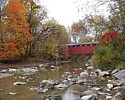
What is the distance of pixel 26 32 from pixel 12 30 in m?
1.80

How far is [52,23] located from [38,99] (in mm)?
27305

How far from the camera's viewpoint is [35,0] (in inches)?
1341

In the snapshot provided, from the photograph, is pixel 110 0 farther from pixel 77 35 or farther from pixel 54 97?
pixel 77 35

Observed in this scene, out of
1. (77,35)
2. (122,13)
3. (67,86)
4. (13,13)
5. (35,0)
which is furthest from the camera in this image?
(77,35)

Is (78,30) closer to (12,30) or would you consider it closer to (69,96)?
(12,30)

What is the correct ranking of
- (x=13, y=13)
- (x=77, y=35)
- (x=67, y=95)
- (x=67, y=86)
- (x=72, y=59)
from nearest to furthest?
1. (x=67, y=95)
2. (x=67, y=86)
3. (x=13, y=13)
4. (x=72, y=59)
5. (x=77, y=35)

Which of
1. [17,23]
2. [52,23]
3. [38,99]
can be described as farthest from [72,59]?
[38,99]

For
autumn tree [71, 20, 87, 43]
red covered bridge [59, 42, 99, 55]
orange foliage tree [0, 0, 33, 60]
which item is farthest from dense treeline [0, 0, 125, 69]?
autumn tree [71, 20, 87, 43]

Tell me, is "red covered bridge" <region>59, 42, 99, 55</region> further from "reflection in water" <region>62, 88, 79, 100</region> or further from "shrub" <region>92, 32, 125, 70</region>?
"reflection in water" <region>62, 88, 79, 100</region>

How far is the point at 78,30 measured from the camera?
58.3 meters

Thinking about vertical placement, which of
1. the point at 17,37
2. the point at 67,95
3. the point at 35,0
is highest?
the point at 35,0

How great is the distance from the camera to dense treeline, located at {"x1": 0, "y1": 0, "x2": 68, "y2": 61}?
94.8ft

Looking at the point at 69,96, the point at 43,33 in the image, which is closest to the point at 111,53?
the point at 69,96

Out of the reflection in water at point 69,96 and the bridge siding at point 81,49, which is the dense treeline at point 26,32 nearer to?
the bridge siding at point 81,49
